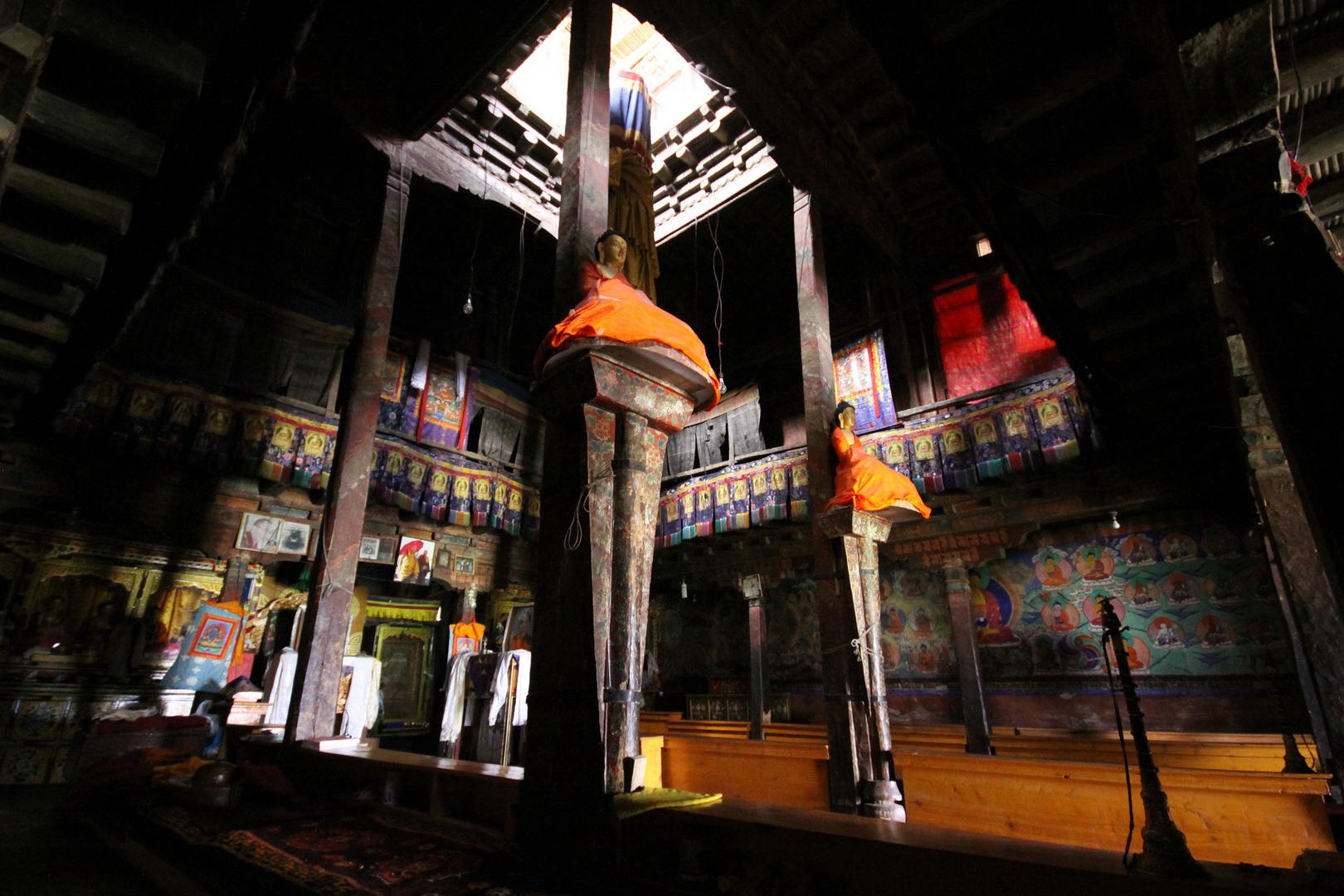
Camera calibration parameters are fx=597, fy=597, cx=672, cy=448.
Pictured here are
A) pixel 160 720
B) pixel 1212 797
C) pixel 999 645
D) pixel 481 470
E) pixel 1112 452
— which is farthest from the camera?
pixel 481 470

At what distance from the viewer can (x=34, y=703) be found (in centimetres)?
658

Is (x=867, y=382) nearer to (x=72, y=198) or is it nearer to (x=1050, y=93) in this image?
(x=1050, y=93)

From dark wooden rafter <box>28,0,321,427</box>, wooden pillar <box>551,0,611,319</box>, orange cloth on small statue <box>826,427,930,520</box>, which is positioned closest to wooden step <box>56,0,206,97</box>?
dark wooden rafter <box>28,0,321,427</box>

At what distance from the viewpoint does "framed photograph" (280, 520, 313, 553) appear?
27.9 feet

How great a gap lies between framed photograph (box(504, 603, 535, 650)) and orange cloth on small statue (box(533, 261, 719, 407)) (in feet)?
23.2

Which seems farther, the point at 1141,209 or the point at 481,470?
the point at 481,470

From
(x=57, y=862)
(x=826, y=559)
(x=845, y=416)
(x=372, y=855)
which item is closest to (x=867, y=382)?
(x=845, y=416)

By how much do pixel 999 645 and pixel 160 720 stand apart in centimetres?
1047

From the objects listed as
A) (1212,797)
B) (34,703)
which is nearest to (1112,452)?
(1212,797)

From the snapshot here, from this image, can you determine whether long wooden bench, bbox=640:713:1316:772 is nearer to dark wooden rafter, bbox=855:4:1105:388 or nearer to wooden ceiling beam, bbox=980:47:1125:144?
dark wooden rafter, bbox=855:4:1105:388

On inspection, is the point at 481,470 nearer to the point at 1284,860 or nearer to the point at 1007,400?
the point at 1007,400

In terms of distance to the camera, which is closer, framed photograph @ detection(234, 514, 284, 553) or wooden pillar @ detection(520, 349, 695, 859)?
wooden pillar @ detection(520, 349, 695, 859)

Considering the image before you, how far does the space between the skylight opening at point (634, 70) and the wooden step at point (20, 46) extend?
6.43 metres

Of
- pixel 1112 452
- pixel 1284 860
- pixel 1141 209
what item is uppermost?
pixel 1141 209
